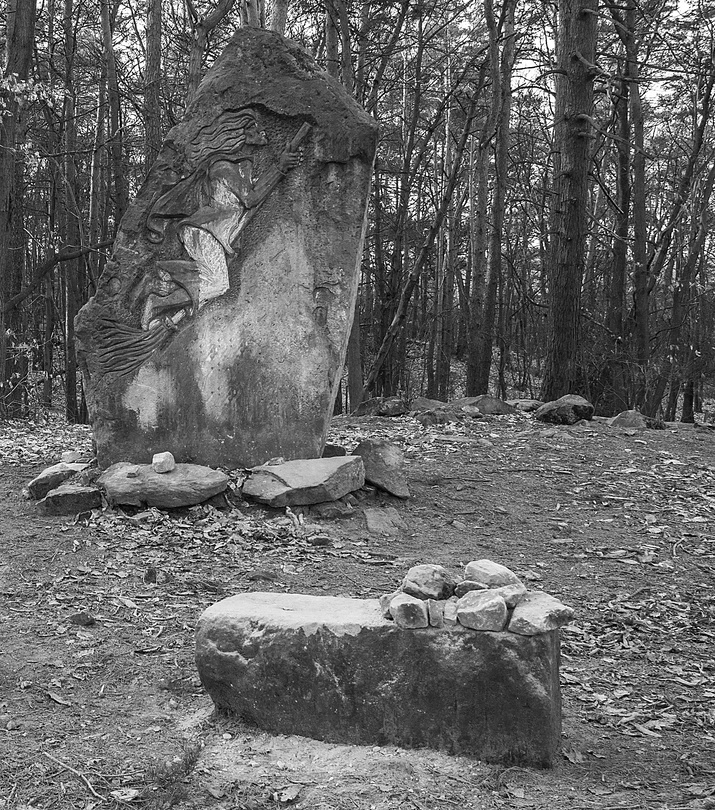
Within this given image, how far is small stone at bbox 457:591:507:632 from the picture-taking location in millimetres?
2771

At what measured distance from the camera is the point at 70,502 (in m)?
5.71

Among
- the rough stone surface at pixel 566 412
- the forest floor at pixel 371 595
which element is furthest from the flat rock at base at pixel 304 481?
the rough stone surface at pixel 566 412

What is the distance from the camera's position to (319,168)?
A: 6223 mm

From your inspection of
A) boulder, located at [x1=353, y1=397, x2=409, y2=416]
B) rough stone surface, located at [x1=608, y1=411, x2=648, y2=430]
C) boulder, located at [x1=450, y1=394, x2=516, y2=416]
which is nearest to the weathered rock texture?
boulder, located at [x1=353, y1=397, x2=409, y2=416]

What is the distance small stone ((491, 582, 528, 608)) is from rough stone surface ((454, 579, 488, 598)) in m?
0.08

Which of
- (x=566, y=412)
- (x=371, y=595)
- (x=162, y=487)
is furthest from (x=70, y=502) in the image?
(x=566, y=412)

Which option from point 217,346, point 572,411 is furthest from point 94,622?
point 572,411

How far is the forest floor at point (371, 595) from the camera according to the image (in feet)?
8.68

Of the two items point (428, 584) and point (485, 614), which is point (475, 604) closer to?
point (485, 614)

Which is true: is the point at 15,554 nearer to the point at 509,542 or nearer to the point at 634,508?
the point at 509,542

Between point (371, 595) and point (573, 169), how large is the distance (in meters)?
7.00

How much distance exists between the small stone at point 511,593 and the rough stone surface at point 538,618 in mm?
25

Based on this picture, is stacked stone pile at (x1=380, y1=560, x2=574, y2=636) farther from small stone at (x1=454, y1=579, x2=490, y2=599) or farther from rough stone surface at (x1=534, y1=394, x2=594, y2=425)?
rough stone surface at (x1=534, y1=394, x2=594, y2=425)

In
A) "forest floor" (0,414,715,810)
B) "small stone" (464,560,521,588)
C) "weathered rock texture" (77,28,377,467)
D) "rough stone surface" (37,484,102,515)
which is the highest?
"weathered rock texture" (77,28,377,467)
